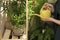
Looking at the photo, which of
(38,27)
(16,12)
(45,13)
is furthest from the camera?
(16,12)

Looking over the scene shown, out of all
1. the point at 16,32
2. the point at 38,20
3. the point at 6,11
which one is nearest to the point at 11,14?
the point at 6,11

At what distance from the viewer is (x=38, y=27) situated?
2.04 m

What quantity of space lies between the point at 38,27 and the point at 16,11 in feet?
1.42

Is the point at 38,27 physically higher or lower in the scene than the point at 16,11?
lower

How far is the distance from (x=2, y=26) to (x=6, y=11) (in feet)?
0.65

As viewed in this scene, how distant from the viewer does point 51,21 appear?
1.92 m

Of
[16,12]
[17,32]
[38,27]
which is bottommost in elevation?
[17,32]

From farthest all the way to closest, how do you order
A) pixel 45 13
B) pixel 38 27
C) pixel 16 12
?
pixel 16 12, pixel 38 27, pixel 45 13

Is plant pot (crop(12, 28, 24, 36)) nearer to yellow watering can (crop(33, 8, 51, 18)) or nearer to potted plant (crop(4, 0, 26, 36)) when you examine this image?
potted plant (crop(4, 0, 26, 36))

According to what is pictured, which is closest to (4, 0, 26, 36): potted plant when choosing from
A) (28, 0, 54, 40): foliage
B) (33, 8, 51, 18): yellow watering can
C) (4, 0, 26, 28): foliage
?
(4, 0, 26, 28): foliage

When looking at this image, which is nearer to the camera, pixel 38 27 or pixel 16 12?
pixel 38 27

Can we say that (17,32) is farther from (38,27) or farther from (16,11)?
(38,27)

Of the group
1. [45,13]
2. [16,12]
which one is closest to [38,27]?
[45,13]

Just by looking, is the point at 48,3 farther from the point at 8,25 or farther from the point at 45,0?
the point at 8,25
